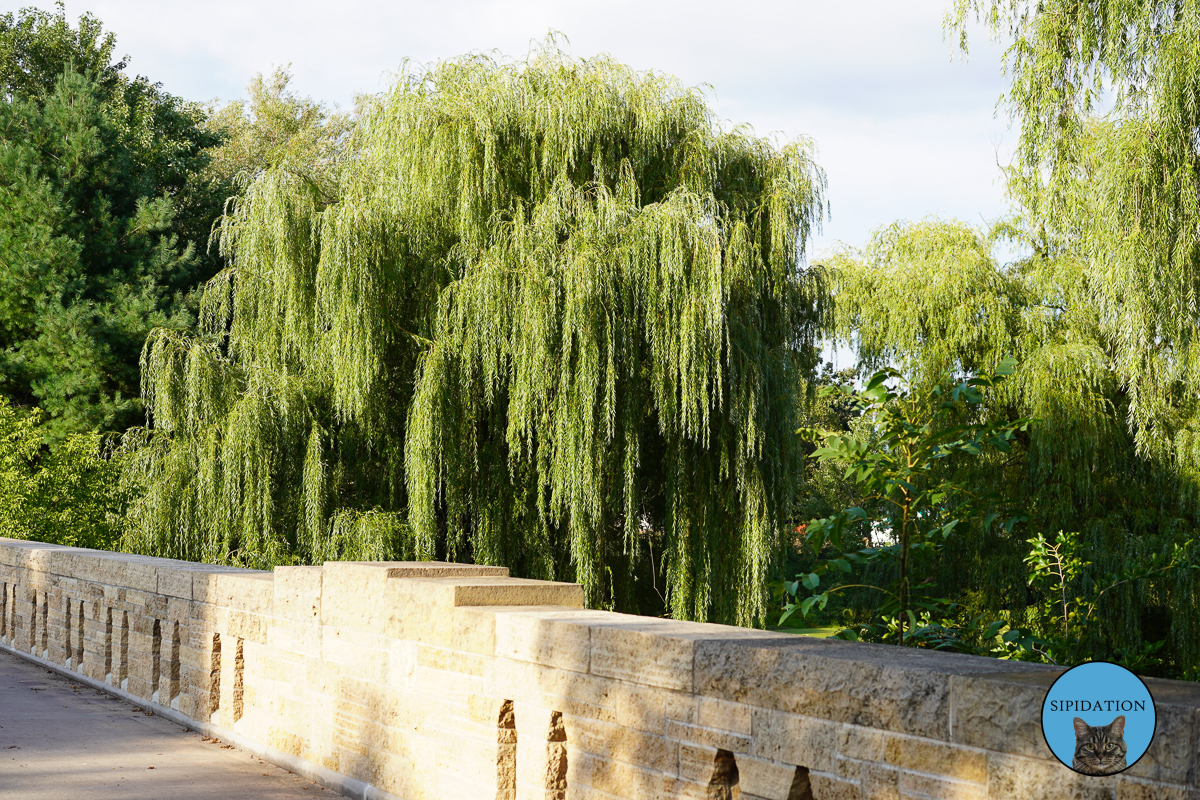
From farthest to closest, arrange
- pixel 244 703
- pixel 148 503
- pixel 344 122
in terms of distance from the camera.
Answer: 1. pixel 344 122
2. pixel 148 503
3. pixel 244 703

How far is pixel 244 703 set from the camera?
21.2 ft

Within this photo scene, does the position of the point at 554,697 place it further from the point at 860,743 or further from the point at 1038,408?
the point at 1038,408

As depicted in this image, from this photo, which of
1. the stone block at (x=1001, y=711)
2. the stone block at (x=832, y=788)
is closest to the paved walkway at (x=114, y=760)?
the stone block at (x=832, y=788)

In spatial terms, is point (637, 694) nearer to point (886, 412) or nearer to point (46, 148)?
point (886, 412)

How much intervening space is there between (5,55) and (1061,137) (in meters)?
23.9

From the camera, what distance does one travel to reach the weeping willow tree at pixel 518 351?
11195mm

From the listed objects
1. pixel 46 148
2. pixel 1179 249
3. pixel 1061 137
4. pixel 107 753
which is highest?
pixel 46 148

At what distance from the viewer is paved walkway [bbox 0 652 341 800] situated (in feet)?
16.8

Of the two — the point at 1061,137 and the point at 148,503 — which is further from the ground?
the point at 1061,137

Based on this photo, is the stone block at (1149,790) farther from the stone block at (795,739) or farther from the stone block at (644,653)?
the stone block at (644,653)

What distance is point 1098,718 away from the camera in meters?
2.53

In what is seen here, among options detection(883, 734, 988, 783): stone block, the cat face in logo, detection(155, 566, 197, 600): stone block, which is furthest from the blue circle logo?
detection(155, 566, 197, 600): stone block

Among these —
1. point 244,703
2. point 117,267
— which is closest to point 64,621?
point 244,703

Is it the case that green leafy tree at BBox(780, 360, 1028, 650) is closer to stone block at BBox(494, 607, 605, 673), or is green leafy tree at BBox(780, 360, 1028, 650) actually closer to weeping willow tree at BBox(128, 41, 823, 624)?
stone block at BBox(494, 607, 605, 673)
